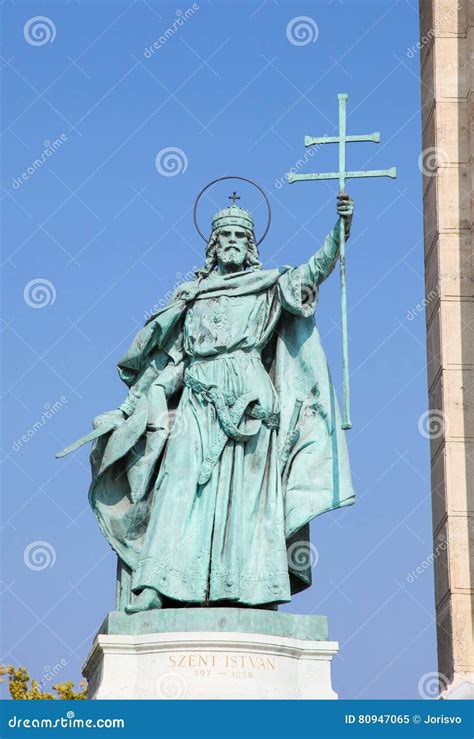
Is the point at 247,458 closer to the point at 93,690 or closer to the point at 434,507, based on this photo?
the point at 93,690

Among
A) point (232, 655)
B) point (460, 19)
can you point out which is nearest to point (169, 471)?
point (232, 655)

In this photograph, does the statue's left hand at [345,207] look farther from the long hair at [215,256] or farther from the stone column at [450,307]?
the stone column at [450,307]

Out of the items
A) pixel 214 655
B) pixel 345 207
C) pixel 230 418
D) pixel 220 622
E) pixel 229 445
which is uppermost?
pixel 345 207

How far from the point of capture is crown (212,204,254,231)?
1755cm

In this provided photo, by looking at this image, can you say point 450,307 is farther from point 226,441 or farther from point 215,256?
point 226,441

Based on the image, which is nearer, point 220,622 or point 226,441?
point 220,622

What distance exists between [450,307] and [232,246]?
12.2ft

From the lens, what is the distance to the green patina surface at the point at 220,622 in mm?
15680

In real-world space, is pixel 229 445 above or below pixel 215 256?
below

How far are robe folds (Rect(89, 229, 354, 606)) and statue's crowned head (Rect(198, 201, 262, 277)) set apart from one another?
18 centimetres

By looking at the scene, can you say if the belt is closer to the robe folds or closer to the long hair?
the robe folds

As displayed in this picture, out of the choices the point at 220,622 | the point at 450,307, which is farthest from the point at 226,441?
the point at 450,307

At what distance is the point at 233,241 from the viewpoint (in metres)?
17.5

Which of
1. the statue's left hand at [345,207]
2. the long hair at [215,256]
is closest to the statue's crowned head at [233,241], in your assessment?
the long hair at [215,256]
